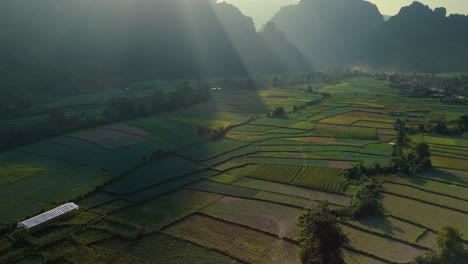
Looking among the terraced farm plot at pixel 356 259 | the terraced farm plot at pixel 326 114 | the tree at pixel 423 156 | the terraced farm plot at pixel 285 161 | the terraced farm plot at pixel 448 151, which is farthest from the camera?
the terraced farm plot at pixel 326 114

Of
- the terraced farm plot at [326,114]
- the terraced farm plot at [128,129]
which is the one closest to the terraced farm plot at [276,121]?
the terraced farm plot at [326,114]

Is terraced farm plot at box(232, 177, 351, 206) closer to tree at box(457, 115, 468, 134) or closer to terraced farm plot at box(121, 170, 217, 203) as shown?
terraced farm plot at box(121, 170, 217, 203)

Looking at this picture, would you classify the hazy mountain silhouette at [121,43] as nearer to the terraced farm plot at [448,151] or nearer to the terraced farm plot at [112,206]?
the terraced farm plot at [112,206]

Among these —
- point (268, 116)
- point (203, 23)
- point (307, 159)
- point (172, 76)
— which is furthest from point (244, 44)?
point (307, 159)

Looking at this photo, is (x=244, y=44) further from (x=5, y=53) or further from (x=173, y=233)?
(x=173, y=233)

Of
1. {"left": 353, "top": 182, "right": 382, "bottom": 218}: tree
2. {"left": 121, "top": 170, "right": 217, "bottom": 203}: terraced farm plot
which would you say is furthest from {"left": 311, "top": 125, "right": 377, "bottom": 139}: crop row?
{"left": 121, "top": 170, "right": 217, "bottom": 203}: terraced farm plot

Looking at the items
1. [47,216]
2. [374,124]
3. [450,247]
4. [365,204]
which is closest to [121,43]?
[374,124]
